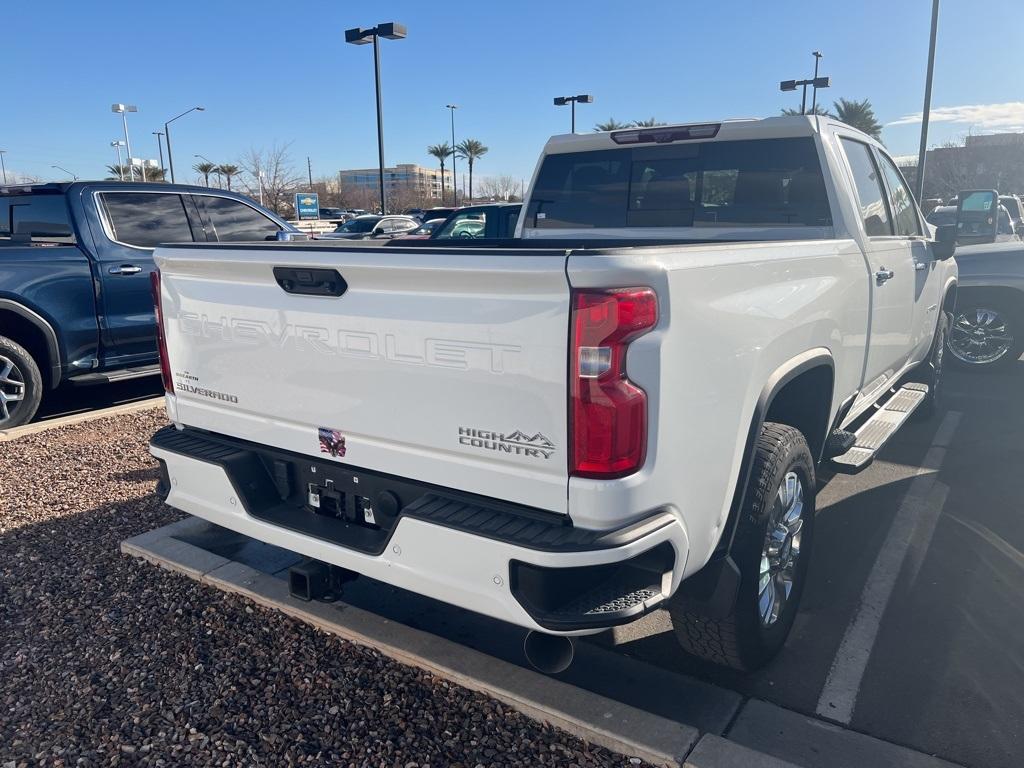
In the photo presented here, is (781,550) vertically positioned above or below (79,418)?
above

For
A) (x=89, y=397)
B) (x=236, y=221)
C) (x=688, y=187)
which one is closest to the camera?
(x=688, y=187)

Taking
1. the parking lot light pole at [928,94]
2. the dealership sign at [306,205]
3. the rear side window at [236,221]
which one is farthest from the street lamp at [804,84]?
the rear side window at [236,221]

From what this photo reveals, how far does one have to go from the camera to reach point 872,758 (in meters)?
2.62

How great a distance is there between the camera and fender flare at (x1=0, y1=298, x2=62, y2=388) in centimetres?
621

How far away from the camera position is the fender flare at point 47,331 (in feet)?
20.4

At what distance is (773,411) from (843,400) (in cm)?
78

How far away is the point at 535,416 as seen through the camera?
2287 mm

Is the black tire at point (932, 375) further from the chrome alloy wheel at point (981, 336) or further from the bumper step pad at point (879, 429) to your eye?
the chrome alloy wheel at point (981, 336)

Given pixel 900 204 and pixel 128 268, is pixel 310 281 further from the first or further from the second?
pixel 128 268

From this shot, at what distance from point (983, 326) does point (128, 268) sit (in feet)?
27.2

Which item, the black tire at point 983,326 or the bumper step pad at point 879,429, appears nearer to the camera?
the bumper step pad at point 879,429

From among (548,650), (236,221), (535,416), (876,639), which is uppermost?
(236,221)

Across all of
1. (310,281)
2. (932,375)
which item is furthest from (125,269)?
(932,375)

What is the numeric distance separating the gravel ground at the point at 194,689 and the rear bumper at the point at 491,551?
0.57 m
